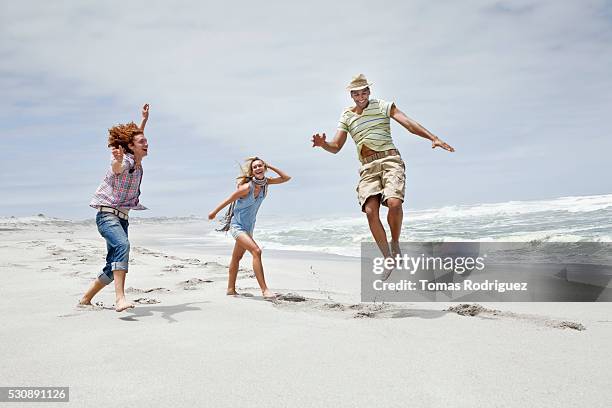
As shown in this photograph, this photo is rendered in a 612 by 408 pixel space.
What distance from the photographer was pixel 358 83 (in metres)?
5.05

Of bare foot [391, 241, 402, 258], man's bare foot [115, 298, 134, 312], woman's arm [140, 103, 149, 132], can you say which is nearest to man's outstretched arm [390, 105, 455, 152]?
bare foot [391, 241, 402, 258]

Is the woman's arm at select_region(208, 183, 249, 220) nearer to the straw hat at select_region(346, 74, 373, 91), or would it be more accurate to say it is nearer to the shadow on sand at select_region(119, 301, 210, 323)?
the shadow on sand at select_region(119, 301, 210, 323)

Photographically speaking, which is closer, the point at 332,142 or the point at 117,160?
the point at 117,160

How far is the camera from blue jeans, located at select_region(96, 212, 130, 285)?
15.2 feet

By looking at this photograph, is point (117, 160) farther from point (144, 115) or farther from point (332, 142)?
point (332, 142)

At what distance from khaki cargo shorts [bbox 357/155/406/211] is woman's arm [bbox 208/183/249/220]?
128 centimetres

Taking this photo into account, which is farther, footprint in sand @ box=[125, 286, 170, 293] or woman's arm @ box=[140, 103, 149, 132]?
footprint in sand @ box=[125, 286, 170, 293]

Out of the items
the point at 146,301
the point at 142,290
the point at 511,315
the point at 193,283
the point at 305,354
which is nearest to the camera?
the point at 305,354

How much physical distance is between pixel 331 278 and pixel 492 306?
113 inches

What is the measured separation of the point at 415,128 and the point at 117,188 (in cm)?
295

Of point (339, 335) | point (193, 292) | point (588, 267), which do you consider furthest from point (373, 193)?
point (588, 267)

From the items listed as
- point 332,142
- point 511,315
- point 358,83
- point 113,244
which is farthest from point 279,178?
point 511,315

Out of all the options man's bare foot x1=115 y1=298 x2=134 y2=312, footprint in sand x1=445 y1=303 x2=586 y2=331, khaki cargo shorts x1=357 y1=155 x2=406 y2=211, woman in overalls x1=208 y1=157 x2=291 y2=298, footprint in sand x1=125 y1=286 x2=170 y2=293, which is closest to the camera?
footprint in sand x1=445 y1=303 x2=586 y2=331

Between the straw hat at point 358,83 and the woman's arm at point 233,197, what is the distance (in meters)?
1.58
